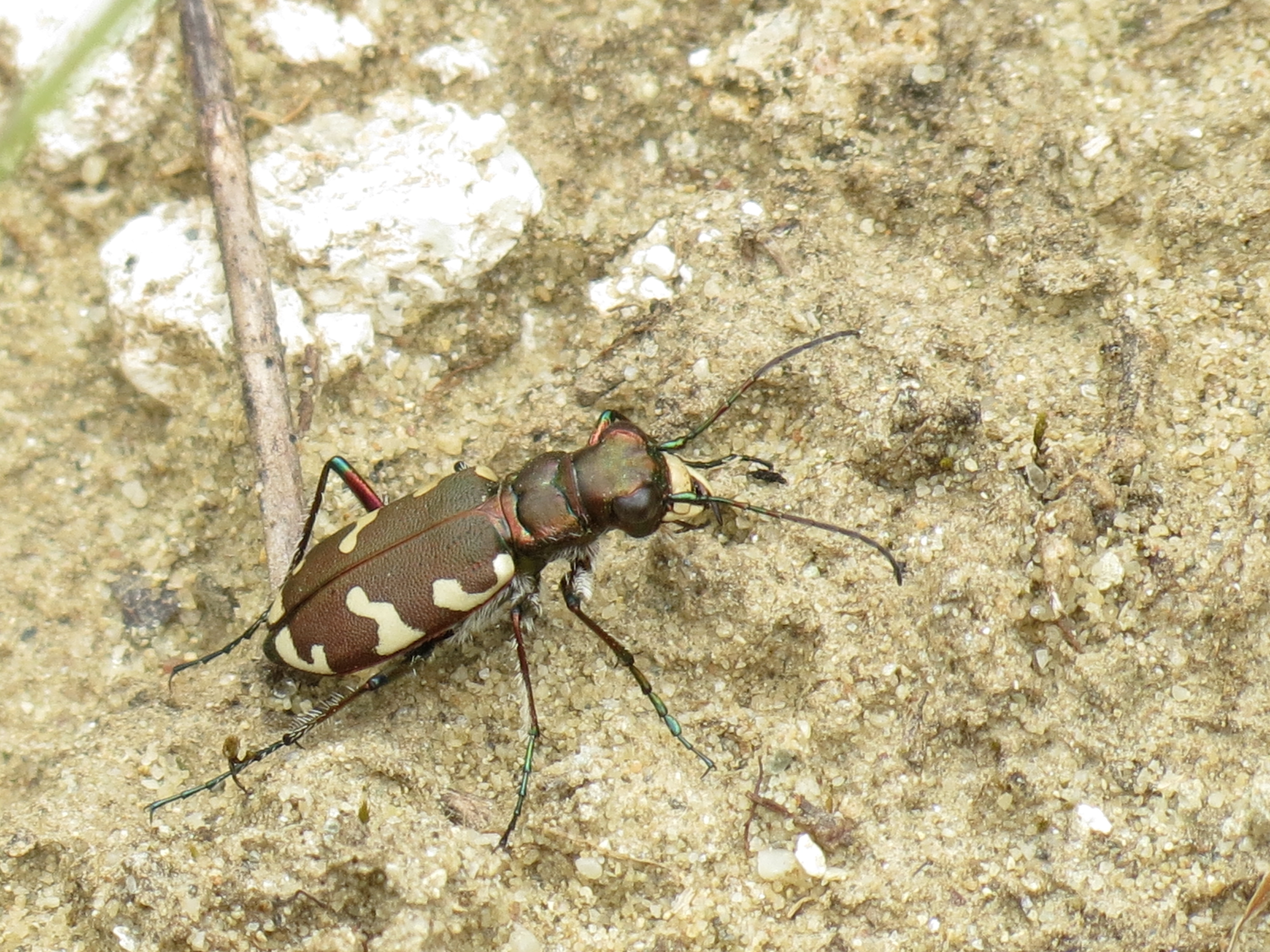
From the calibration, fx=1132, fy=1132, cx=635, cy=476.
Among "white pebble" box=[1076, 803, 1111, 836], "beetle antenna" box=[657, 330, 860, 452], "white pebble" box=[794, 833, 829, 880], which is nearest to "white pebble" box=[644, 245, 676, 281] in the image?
"beetle antenna" box=[657, 330, 860, 452]

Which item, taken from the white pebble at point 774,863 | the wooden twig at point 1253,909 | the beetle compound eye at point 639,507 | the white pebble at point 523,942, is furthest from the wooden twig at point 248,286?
the wooden twig at point 1253,909

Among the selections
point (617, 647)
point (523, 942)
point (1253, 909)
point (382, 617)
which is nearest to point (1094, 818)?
point (1253, 909)

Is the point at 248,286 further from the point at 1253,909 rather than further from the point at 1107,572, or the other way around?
the point at 1253,909

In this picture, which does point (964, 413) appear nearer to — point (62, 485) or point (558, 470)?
point (558, 470)

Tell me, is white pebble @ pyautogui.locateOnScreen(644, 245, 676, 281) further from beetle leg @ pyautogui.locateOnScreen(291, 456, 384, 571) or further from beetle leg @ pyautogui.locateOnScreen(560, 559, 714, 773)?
beetle leg @ pyautogui.locateOnScreen(291, 456, 384, 571)

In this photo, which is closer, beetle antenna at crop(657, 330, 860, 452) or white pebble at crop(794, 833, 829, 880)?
white pebble at crop(794, 833, 829, 880)

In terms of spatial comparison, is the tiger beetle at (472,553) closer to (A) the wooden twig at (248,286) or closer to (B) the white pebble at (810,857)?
(A) the wooden twig at (248,286)
